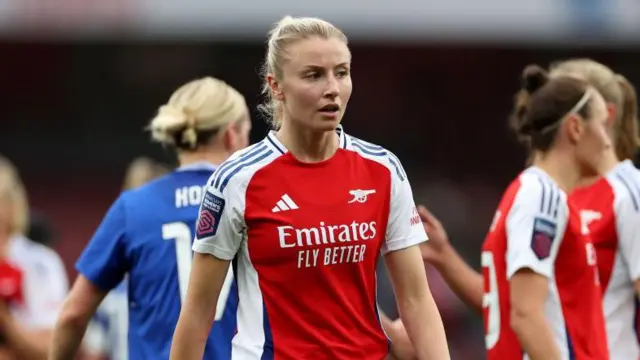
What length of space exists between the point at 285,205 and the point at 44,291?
5326 mm

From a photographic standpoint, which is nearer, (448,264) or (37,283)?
(448,264)

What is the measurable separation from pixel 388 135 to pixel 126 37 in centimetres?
452

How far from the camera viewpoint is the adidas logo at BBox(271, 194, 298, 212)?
502 centimetres

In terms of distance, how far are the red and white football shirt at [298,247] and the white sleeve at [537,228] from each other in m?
1.05

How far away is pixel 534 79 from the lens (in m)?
6.56

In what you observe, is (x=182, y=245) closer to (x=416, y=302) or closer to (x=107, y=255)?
(x=107, y=255)

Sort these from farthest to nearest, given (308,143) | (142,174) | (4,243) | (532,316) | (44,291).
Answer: (44,291)
(142,174)
(4,243)
(532,316)
(308,143)

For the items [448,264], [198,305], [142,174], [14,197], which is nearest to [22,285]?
[14,197]

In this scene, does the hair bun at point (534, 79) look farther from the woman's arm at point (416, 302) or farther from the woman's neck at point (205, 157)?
the woman's arm at point (416, 302)

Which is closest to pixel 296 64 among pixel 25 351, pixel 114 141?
pixel 25 351

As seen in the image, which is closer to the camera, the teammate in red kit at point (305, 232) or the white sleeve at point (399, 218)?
the teammate in red kit at point (305, 232)

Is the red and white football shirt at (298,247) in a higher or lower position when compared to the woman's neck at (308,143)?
lower

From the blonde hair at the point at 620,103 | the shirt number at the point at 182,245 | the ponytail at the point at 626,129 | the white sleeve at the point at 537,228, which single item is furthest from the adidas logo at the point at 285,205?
the ponytail at the point at 626,129

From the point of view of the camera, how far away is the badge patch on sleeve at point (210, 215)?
5.04 m
